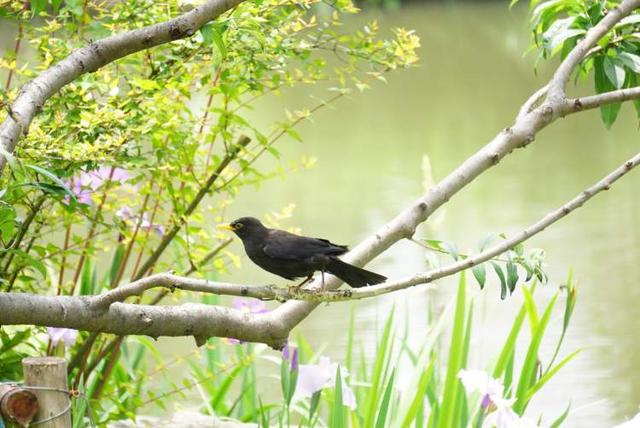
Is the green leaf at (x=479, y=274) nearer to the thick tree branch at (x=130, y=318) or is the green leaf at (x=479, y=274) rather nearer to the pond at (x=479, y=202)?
the thick tree branch at (x=130, y=318)

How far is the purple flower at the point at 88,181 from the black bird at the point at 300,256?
417 millimetres

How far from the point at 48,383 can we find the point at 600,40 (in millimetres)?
1256

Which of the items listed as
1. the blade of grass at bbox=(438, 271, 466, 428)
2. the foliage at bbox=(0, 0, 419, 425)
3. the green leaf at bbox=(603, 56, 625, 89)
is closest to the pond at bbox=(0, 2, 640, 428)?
the blade of grass at bbox=(438, 271, 466, 428)

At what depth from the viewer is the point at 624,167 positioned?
190cm

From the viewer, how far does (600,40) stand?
2.26 metres

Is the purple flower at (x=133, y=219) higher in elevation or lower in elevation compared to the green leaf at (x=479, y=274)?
higher

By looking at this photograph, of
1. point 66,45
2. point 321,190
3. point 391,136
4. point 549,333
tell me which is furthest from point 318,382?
point 391,136

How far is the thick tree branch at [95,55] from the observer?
165 centimetres

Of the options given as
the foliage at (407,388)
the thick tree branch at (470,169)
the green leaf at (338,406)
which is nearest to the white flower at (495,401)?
the foliage at (407,388)

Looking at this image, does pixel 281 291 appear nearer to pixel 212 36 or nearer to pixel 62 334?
pixel 212 36

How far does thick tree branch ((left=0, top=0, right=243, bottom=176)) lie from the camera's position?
1.65m

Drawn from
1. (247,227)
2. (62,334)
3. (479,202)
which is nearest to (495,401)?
(247,227)

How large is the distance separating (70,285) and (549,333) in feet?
7.49

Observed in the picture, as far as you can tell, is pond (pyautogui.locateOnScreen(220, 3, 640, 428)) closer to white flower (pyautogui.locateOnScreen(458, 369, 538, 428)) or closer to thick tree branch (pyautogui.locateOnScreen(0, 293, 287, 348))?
white flower (pyautogui.locateOnScreen(458, 369, 538, 428))
